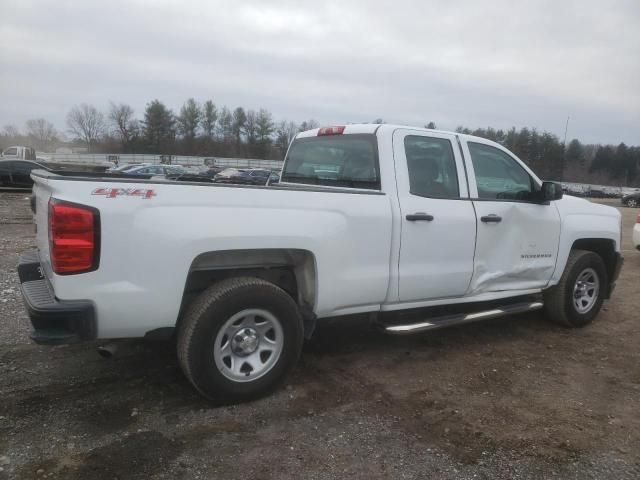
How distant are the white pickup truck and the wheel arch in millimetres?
13

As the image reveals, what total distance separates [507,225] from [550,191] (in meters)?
0.59

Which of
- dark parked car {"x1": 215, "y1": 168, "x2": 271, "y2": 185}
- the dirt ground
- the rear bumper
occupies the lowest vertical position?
the dirt ground

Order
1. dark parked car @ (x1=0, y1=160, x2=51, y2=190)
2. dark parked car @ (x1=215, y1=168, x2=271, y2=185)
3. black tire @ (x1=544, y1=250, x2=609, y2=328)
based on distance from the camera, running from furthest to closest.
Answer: dark parked car @ (x1=0, y1=160, x2=51, y2=190), dark parked car @ (x1=215, y1=168, x2=271, y2=185), black tire @ (x1=544, y1=250, x2=609, y2=328)

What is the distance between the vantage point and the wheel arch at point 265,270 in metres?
3.38

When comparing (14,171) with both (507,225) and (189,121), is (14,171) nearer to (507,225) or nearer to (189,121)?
(507,225)

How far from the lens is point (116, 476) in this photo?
8.67 feet

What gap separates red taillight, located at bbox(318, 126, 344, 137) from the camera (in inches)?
180

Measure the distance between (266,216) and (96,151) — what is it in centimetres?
9914

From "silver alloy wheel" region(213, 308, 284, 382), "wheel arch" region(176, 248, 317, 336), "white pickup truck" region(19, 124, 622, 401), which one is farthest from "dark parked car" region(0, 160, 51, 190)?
"silver alloy wheel" region(213, 308, 284, 382)

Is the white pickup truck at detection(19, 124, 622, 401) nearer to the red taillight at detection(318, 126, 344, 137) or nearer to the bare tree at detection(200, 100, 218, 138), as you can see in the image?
the red taillight at detection(318, 126, 344, 137)

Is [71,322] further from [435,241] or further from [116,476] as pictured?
[435,241]

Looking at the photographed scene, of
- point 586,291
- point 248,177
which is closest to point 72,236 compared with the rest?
point 586,291

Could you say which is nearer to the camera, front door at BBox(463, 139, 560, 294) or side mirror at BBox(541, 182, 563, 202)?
front door at BBox(463, 139, 560, 294)

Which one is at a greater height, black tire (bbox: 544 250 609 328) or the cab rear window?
the cab rear window
